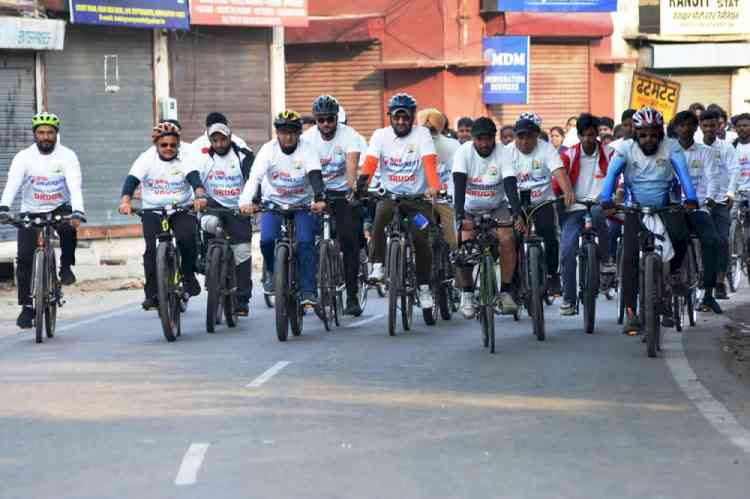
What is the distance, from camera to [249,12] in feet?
98.3

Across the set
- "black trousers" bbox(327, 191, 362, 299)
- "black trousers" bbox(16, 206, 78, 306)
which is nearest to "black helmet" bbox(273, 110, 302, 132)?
"black trousers" bbox(327, 191, 362, 299)

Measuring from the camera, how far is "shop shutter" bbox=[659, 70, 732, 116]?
39.6 meters

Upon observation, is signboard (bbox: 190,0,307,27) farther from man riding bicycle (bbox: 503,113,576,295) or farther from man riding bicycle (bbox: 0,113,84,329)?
man riding bicycle (bbox: 503,113,576,295)

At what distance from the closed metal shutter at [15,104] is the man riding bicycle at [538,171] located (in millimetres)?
12859

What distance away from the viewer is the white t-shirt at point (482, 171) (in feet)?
45.6

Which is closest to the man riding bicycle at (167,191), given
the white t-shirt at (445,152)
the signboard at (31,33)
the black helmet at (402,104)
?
the black helmet at (402,104)

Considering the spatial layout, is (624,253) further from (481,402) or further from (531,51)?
(531,51)

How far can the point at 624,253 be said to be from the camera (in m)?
13.0

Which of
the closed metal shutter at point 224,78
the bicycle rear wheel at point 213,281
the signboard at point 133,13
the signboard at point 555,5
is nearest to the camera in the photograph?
the bicycle rear wheel at point 213,281

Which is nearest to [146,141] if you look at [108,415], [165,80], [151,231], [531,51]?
[165,80]

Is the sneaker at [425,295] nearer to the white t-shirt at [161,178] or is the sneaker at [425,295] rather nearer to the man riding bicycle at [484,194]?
the man riding bicycle at [484,194]

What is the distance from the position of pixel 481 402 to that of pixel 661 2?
30.0m

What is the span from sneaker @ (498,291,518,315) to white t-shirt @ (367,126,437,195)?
169 cm

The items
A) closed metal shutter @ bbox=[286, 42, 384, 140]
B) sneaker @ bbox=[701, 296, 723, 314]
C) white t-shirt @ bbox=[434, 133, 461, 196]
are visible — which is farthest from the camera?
closed metal shutter @ bbox=[286, 42, 384, 140]
